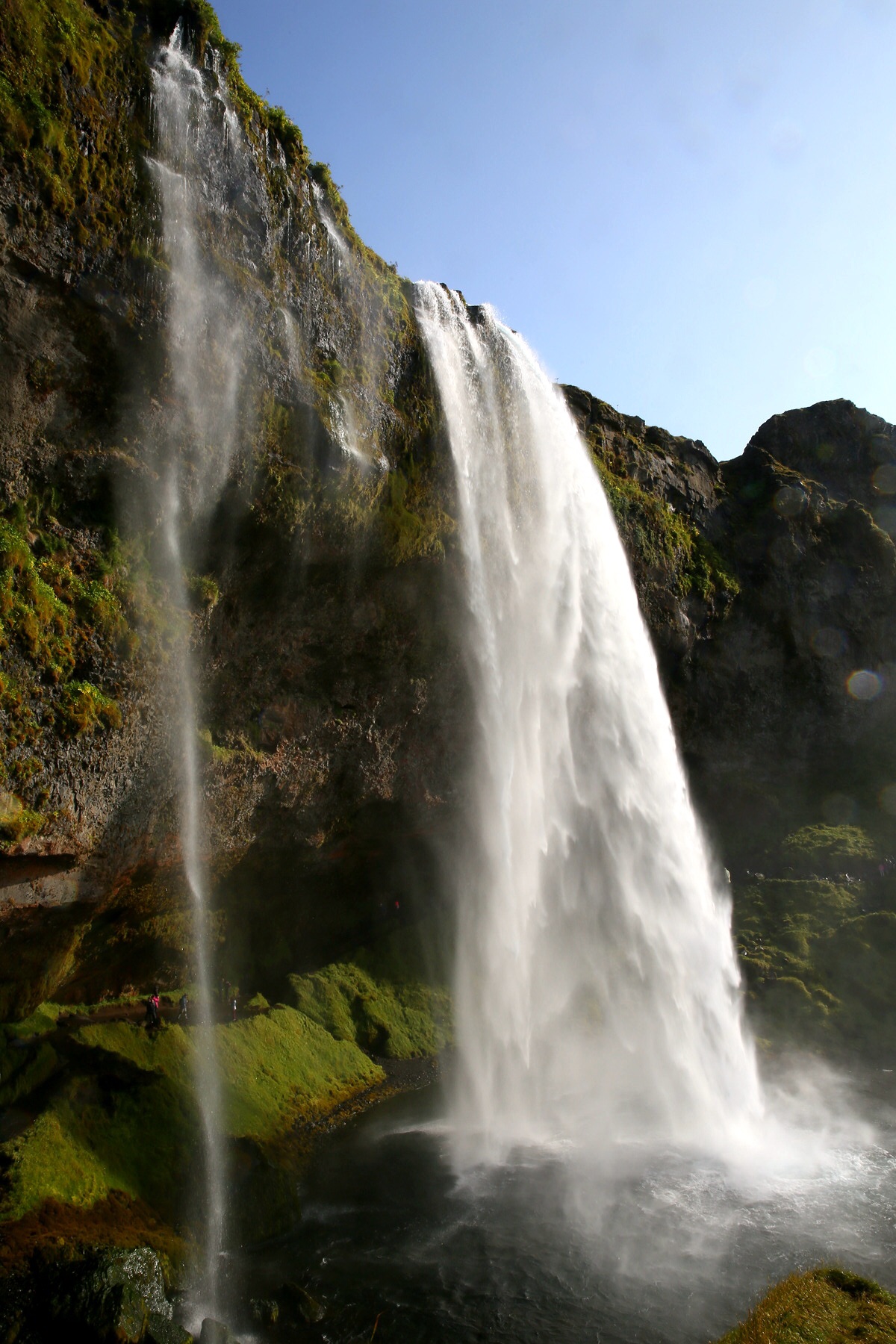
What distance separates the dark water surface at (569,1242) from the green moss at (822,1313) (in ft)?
2.98

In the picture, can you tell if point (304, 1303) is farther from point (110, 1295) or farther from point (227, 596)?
point (227, 596)

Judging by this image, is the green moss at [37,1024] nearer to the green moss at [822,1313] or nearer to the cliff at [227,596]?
the cliff at [227,596]

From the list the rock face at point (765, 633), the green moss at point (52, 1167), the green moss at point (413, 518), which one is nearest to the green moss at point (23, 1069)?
the green moss at point (52, 1167)

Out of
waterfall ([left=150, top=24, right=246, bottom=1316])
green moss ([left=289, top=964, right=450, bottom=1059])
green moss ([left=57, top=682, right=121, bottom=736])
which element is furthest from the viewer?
green moss ([left=289, top=964, right=450, bottom=1059])

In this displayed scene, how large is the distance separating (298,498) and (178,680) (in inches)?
179

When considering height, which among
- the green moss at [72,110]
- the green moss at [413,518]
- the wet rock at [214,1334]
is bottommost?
the wet rock at [214,1334]

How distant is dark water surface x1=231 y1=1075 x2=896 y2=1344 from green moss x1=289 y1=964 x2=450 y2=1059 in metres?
6.03

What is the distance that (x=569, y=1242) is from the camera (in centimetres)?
1135

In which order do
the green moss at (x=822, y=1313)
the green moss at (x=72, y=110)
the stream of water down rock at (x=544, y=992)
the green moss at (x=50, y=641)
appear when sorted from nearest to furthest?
1. the green moss at (x=822, y=1313)
2. the stream of water down rock at (x=544, y=992)
3. the green moss at (x=72, y=110)
4. the green moss at (x=50, y=641)

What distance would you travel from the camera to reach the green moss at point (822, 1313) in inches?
305

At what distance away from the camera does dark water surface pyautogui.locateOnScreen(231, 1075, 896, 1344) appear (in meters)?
9.62

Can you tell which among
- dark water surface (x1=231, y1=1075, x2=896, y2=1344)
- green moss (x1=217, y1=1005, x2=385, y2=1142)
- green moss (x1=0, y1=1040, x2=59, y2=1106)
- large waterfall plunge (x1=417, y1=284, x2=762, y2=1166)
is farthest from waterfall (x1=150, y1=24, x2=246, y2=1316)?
large waterfall plunge (x1=417, y1=284, x2=762, y2=1166)

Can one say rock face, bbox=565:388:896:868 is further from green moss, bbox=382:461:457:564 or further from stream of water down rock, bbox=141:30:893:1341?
green moss, bbox=382:461:457:564

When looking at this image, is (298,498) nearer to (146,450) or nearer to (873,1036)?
(146,450)
